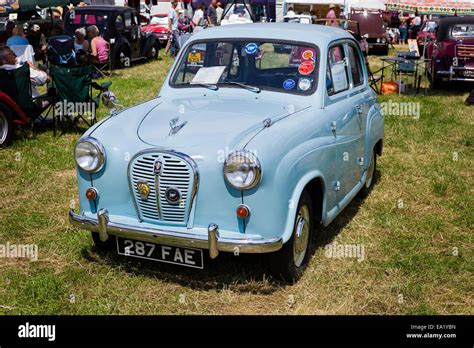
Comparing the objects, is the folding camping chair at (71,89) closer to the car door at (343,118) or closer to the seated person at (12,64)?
the seated person at (12,64)

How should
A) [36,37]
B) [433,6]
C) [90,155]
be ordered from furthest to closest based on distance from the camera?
[36,37] → [433,6] → [90,155]

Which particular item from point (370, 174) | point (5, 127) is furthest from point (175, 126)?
point (5, 127)

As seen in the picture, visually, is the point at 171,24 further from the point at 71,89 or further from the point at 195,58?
the point at 195,58

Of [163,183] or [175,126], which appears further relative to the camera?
[175,126]

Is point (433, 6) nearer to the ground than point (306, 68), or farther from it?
farther from it

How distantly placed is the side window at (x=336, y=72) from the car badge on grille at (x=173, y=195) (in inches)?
68.3

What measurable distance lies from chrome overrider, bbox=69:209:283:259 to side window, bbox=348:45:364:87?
2465mm

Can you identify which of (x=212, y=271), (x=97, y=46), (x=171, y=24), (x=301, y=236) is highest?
(x=171, y=24)

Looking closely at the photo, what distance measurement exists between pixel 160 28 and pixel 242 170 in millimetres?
19174

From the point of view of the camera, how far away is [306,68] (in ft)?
15.7

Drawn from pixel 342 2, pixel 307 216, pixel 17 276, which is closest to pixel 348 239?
pixel 307 216

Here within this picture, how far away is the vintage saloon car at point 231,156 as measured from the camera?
3.69 meters

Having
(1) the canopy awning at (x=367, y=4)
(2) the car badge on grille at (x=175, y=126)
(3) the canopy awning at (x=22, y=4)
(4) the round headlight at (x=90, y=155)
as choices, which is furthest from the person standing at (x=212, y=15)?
(4) the round headlight at (x=90, y=155)

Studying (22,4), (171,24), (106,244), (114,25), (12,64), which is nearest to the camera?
(106,244)
